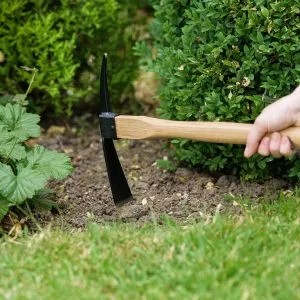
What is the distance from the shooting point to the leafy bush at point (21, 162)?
3.22 metres

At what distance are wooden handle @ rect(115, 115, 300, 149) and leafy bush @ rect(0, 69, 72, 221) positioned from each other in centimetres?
33

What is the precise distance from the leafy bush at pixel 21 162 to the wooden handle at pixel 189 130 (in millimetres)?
332

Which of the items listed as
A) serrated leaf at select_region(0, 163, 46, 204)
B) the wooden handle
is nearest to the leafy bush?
serrated leaf at select_region(0, 163, 46, 204)

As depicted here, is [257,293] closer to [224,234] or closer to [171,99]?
[224,234]

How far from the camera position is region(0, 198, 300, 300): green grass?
253cm

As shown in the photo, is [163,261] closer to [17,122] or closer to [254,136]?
[254,136]

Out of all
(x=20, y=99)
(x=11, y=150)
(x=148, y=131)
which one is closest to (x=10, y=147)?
(x=11, y=150)

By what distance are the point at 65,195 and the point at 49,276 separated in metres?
1.17

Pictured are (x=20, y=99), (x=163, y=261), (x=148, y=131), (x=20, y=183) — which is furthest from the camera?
(x=20, y=99)

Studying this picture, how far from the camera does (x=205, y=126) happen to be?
3.24 m

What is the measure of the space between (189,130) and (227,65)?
0.49 m

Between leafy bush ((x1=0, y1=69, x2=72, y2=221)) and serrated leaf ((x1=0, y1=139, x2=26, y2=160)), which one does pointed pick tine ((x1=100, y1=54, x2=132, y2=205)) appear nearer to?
leafy bush ((x1=0, y1=69, x2=72, y2=221))

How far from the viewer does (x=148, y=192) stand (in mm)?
3859

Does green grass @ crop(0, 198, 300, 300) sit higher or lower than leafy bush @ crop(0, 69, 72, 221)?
lower
